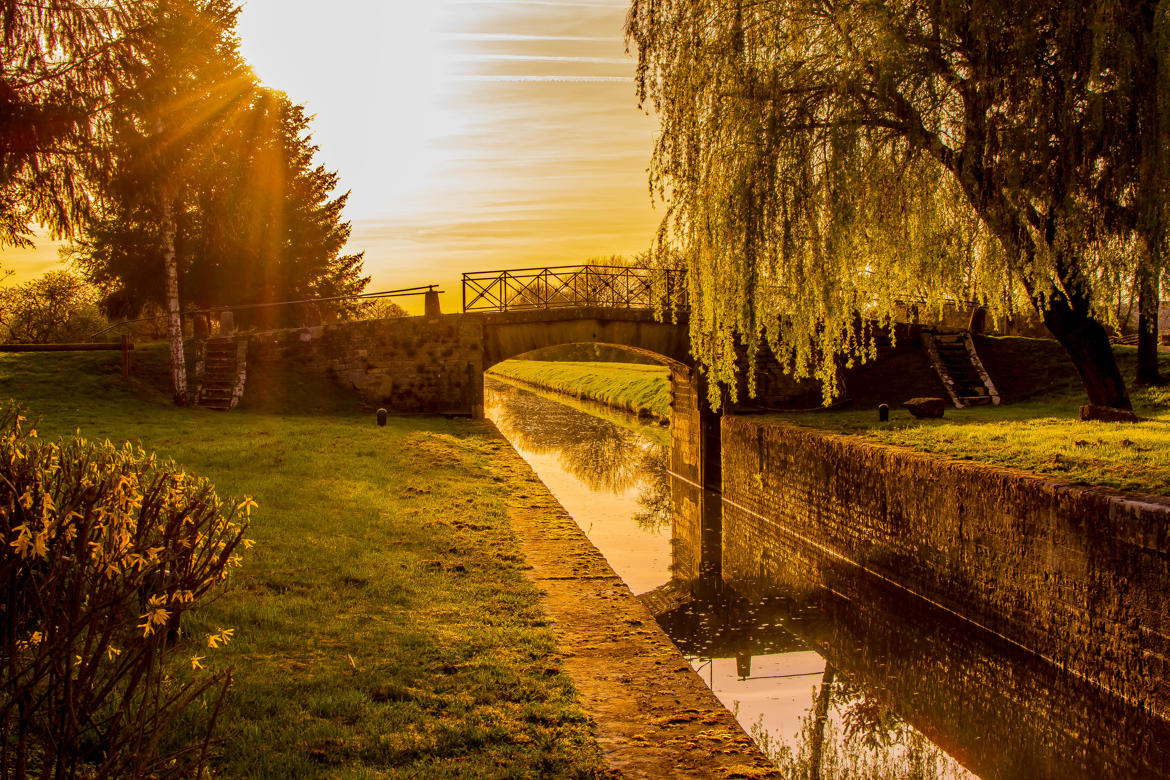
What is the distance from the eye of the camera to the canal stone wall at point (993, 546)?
7.08 m

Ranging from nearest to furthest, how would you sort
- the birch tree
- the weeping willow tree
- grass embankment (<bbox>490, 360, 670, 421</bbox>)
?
1. the weeping willow tree
2. the birch tree
3. grass embankment (<bbox>490, 360, 670, 421</bbox>)

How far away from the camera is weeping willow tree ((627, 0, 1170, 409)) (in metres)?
8.89

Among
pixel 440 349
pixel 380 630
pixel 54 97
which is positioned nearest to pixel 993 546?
pixel 380 630

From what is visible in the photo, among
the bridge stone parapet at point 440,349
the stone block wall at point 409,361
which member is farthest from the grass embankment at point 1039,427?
the stone block wall at point 409,361

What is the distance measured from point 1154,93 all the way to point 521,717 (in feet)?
28.3

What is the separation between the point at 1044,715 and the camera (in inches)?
297

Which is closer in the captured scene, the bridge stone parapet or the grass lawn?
the grass lawn

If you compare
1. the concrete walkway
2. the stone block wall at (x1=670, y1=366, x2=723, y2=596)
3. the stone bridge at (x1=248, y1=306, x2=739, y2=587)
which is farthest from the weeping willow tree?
the stone bridge at (x1=248, y1=306, x2=739, y2=587)

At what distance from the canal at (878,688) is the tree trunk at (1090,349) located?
4575 mm

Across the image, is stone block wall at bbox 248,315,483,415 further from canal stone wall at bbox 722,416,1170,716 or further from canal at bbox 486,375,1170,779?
canal stone wall at bbox 722,416,1170,716

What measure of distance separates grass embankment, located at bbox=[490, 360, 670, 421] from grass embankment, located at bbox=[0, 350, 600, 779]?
1883 centimetres

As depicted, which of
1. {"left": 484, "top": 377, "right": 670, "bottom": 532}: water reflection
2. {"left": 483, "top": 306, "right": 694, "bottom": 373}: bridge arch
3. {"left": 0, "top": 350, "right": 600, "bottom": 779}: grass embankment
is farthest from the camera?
{"left": 483, "top": 306, "right": 694, "bottom": 373}: bridge arch

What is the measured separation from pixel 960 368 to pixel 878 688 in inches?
548

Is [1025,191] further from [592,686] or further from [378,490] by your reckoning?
[378,490]
